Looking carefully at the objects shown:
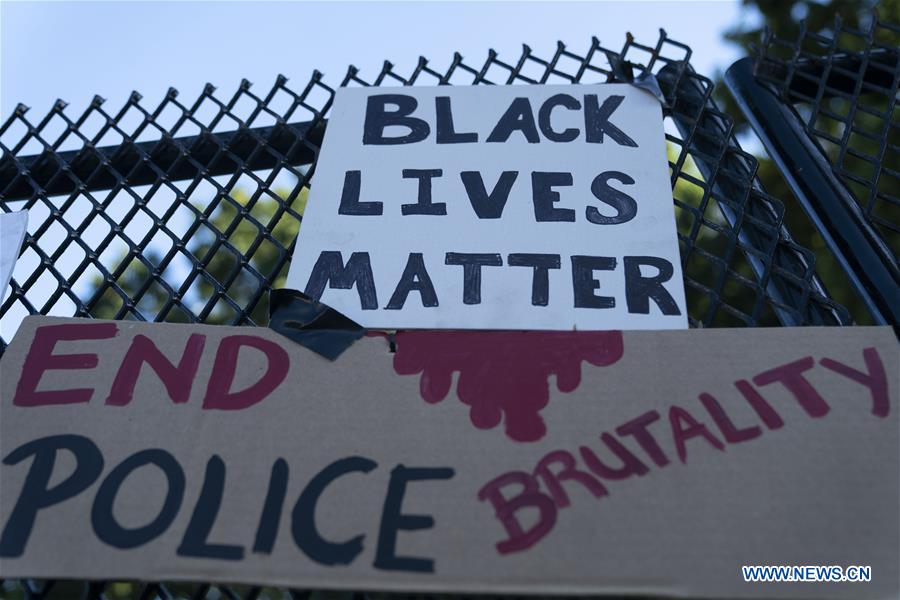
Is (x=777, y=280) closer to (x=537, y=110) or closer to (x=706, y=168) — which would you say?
(x=706, y=168)

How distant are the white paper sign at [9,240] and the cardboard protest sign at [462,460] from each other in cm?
52

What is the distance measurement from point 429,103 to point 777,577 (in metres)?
1.62

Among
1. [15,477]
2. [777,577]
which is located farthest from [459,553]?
[15,477]

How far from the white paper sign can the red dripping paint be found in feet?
3.97

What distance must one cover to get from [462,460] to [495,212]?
0.75 meters

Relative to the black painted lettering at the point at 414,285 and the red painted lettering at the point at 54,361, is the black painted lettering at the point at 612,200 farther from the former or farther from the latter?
the red painted lettering at the point at 54,361

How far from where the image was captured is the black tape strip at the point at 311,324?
195 centimetres

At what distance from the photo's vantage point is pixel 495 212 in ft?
7.30

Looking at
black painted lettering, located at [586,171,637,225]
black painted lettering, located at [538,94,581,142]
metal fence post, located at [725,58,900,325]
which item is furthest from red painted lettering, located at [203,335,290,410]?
metal fence post, located at [725,58,900,325]

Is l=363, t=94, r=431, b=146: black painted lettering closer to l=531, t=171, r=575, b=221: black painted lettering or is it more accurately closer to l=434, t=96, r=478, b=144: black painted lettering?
l=434, t=96, r=478, b=144: black painted lettering

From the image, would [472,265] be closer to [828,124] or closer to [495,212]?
[495,212]

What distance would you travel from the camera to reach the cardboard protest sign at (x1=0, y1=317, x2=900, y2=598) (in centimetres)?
159

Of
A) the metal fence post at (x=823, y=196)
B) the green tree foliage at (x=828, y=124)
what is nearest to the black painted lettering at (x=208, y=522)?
the metal fence post at (x=823, y=196)

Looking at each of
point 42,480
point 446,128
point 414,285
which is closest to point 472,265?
point 414,285
